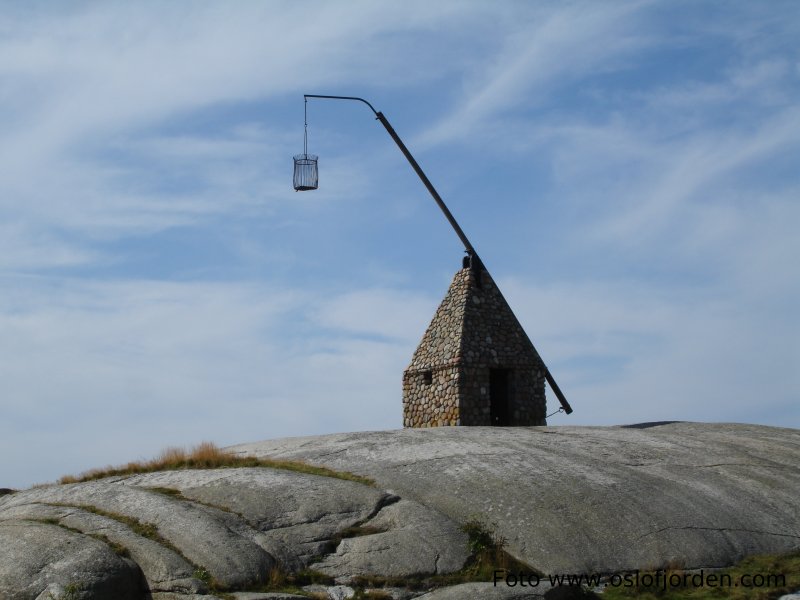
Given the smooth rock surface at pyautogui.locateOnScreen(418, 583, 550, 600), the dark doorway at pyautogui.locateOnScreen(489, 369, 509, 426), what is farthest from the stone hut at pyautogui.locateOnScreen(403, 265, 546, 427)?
the smooth rock surface at pyautogui.locateOnScreen(418, 583, 550, 600)

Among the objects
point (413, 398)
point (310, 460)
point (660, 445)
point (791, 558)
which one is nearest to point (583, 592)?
point (791, 558)

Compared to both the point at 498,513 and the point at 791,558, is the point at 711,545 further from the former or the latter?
the point at 498,513

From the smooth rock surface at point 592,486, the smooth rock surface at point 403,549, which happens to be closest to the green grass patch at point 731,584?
the smooth rock surface at point 592,486

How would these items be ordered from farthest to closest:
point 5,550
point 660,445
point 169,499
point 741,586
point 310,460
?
point 660,445 → point 310,460 → point 169,499 → point 741,586 → point 5,550

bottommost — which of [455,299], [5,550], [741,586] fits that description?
[741,586]

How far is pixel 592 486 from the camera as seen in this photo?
19.1m

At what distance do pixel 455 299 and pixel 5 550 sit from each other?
1729 centimetres

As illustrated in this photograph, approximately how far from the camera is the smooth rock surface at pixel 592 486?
56.1ft

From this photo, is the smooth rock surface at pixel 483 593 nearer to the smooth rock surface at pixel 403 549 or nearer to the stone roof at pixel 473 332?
the smooth rock surface at pixel 403 549

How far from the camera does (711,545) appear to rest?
58.0 feet

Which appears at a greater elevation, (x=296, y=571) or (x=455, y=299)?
(x=455, y=299)

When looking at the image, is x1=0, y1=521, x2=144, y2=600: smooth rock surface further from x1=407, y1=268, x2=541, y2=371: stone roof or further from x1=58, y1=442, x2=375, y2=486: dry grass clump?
x1=407, y1=268, x2=541, y2=371: stone roof

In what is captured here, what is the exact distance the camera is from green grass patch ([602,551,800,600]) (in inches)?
625

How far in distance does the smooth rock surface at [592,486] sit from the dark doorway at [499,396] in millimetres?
4720
